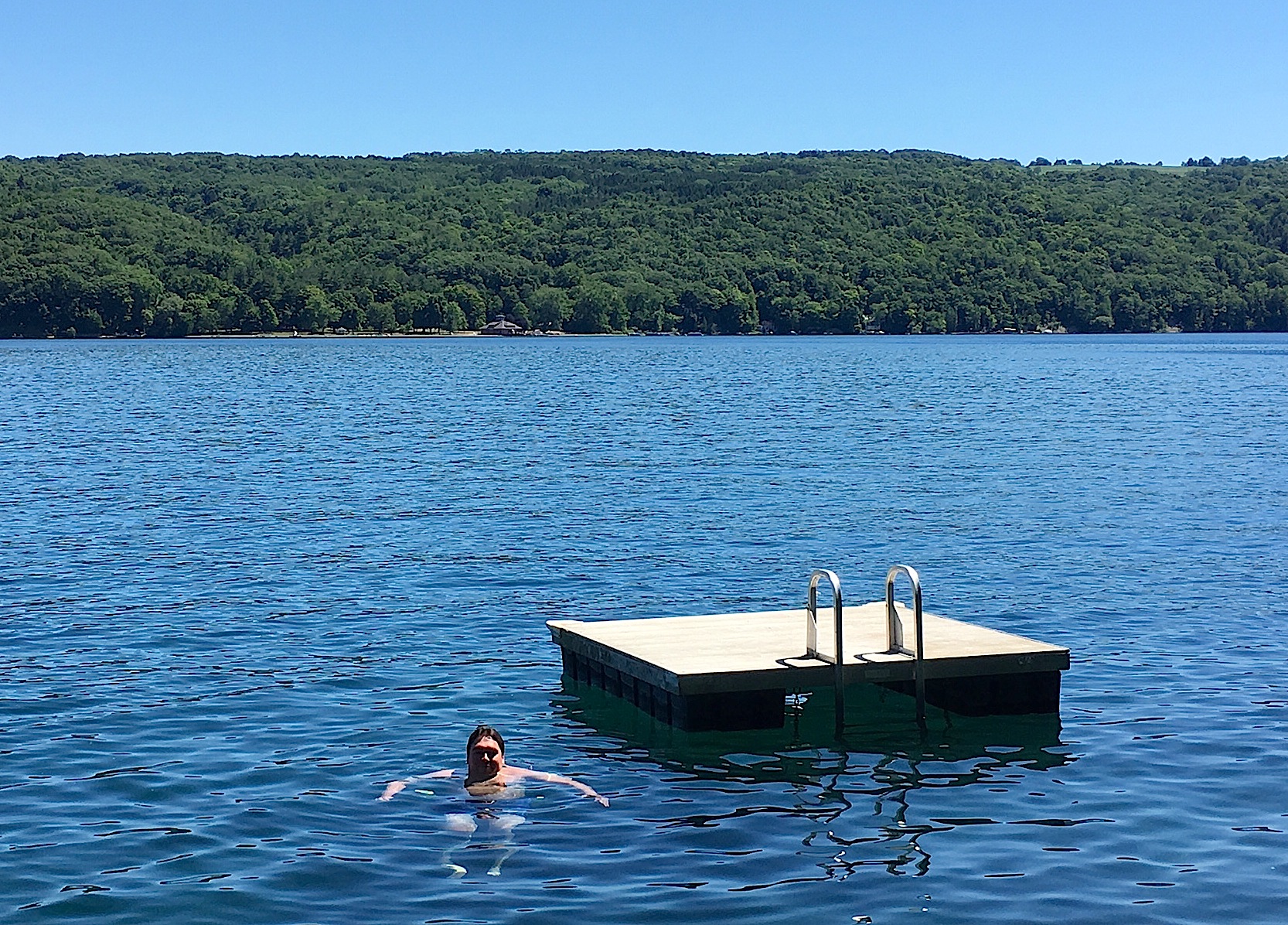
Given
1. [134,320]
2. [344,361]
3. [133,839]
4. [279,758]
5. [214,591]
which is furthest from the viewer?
[134,320]

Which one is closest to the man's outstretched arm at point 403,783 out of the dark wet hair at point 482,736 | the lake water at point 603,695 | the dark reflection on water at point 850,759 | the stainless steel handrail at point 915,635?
the lake water at point 603,695

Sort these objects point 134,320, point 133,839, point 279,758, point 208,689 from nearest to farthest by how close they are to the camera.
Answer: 1. point 133,839
2. point 279,758
3. point 208,689
4. point 134,320

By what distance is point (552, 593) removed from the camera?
23.9 m

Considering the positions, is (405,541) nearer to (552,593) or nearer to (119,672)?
(552,593)

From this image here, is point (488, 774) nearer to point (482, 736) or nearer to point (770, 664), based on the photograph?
point (482, 736)

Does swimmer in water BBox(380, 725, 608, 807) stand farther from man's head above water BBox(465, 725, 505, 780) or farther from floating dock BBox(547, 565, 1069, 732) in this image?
floating dock BBox(547, 565, 1069, 732)

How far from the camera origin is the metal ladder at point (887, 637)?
51.3 feet

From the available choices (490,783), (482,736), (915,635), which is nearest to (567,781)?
(490,783)

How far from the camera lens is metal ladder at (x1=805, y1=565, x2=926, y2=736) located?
15.6m

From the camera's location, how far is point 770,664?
15906mm

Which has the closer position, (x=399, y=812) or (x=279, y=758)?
(x=399, y=812)

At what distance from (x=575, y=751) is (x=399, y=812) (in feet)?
8.06

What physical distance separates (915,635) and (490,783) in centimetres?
487

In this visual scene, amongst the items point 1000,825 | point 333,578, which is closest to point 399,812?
point 1000,825
